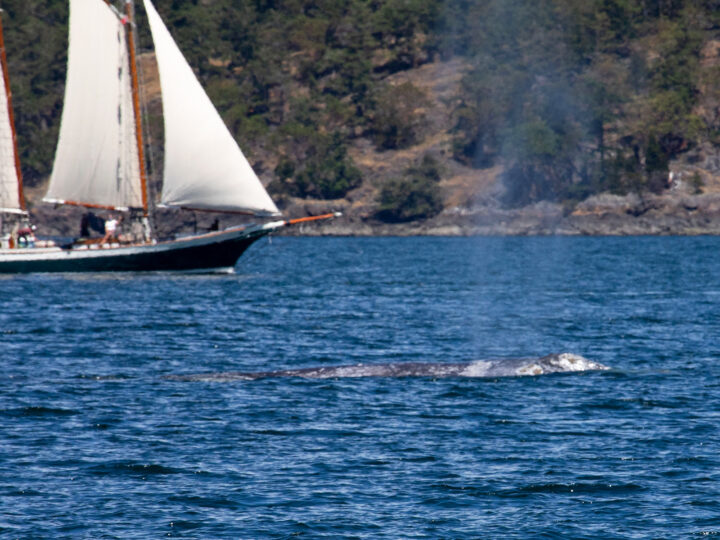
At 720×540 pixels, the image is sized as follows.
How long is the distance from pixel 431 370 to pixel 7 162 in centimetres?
5642

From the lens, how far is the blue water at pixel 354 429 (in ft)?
56.5

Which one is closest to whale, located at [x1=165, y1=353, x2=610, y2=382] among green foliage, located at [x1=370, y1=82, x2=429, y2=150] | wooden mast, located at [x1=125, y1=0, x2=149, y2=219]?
wooden mast, located at [x1=125, y1=0, x2=149, y2=219]

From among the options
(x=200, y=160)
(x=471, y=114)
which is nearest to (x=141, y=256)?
(x=200, y=160)

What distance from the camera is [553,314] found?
166 feet

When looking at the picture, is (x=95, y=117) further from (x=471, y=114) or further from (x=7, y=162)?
(x=471, y=114)

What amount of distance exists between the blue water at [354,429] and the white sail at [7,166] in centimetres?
2884

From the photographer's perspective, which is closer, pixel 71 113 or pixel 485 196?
pixel 71 113

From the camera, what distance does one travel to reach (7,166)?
260 feet

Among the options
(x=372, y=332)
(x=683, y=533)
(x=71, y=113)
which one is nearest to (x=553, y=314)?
(x=372, y=332)

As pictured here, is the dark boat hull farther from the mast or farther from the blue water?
the blue water

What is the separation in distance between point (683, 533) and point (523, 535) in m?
2.22

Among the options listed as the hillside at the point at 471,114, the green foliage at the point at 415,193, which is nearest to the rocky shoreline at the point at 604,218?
the hillside at the point at 471,114

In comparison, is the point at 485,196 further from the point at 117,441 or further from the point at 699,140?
the point at 117,441

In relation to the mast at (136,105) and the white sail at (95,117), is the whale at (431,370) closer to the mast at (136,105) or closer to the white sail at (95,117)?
the mast at (136,105)
